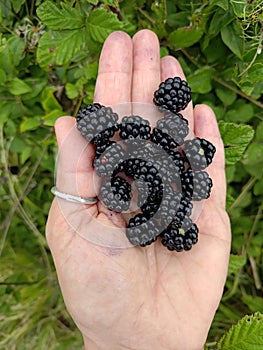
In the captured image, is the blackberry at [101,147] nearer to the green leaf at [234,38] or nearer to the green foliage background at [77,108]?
the green foliage background at [77,108]

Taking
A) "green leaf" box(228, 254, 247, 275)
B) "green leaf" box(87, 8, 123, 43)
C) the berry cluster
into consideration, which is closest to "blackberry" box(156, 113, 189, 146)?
the berry cluster

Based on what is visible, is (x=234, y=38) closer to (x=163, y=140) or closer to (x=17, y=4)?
(x=163, y=140)

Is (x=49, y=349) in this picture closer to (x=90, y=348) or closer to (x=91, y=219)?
(x=90, y=348)

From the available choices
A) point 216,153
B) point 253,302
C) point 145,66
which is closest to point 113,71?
point 145,66

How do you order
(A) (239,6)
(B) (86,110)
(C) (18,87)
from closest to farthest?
(A) (239,6) < (B) (86,110) < (C) (18,87)

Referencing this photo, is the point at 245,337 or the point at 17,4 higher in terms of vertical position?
the point at 17,4

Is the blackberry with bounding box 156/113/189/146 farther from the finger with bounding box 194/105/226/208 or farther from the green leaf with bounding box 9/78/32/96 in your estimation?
the green leaf with bounding box 9/78/32/96
